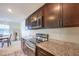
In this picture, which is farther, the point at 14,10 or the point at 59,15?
the point at 14,10

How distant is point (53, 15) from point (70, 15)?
43 cm

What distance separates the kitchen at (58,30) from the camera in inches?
47.9

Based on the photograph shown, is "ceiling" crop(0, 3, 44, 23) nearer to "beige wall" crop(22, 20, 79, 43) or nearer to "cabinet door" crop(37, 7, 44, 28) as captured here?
"cabinet door" crop(37, 7, 44, 28)

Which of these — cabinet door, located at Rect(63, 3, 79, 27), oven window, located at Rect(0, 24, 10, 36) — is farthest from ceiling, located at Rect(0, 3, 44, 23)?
cabinet door, located at Rect(63, 3, 79, 27)

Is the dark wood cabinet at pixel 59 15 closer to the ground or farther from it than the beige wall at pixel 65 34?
farther from it

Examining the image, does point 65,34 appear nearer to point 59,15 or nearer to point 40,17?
point 59,15

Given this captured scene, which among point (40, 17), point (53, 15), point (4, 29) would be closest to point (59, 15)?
point (53, 15)

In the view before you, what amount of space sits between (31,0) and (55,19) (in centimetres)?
52

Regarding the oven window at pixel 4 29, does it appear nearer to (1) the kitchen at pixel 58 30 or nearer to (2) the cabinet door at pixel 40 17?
(1) the kitchen at pixel 58 30

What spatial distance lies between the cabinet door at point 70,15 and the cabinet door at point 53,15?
0.12 metres

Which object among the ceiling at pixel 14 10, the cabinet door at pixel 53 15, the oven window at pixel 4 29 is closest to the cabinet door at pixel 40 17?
the cabinet door at pixel 53 15

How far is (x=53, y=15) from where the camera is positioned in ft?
5.24

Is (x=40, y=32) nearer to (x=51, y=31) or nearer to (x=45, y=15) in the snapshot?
(x=51, y=31)

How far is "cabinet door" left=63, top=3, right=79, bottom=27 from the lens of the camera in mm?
1129
